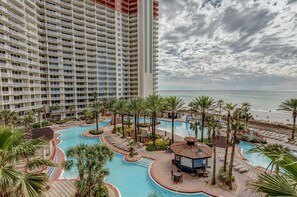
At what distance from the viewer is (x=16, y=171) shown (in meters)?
4.87

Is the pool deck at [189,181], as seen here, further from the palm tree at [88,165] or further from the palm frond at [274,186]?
the palm frond at [274,186]

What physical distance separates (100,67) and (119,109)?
34179mm

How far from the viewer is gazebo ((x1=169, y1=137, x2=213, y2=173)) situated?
1839 cm

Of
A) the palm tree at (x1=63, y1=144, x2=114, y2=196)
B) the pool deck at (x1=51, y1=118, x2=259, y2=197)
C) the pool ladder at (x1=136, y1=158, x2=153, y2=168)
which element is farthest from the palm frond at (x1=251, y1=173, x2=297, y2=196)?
the pool ladder at (x1=136, y1=158, x2=153, y2=168)

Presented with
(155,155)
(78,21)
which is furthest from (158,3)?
(155,155)

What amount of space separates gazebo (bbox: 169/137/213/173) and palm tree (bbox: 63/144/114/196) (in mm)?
9479

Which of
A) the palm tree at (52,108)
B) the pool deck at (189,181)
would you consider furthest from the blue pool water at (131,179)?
the palm tree at (52,108)

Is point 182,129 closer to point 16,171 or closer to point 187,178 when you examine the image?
point 187,178

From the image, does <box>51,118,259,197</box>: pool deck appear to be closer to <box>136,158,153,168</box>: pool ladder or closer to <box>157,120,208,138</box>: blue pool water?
<box>136,158,153,168</box>: pool ladder

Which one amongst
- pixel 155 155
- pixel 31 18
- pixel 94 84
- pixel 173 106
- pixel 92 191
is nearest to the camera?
pixel 92 191

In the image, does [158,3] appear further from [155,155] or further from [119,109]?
[155,155]

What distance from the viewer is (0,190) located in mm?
4555

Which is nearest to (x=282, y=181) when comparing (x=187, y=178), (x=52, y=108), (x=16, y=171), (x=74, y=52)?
(x=16, y=171)

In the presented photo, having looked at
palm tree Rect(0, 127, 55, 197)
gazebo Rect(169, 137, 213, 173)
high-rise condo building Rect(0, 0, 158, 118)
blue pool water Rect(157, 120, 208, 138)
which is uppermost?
high-rise condo building Rect(0, 0, 158, 118)
